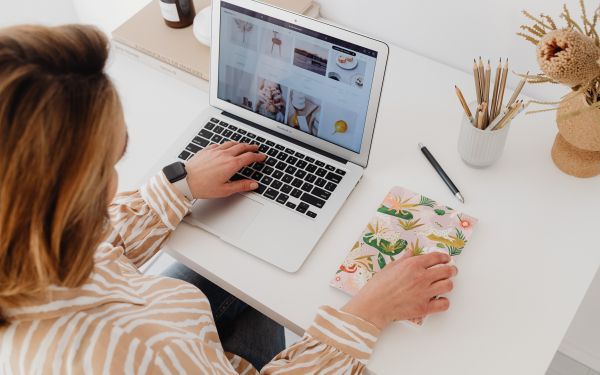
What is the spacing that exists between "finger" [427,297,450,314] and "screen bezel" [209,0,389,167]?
0.27m

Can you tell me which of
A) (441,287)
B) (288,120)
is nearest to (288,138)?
(288,120)

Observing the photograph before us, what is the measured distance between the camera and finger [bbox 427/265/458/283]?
794 millimetres

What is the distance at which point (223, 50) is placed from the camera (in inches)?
Answer: 38.0

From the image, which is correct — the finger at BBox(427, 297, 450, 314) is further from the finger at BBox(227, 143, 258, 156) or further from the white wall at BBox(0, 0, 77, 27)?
the white wall at BBox(0, 0, 77, 27)

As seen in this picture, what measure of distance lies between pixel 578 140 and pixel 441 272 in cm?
30

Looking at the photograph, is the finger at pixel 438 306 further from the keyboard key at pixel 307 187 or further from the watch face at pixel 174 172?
the watch face at pixel 174 172

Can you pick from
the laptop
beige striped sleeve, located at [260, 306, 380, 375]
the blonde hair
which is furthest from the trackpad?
the blonde hair

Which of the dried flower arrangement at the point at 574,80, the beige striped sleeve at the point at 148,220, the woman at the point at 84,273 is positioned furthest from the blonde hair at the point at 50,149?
the dried flower arrangement at the point at 574,80

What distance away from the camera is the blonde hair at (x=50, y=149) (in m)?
0.48

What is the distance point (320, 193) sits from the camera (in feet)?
3.00

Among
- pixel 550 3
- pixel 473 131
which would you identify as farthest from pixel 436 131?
pixel 550 3

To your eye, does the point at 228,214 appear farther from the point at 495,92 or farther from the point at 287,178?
the point at 495,92

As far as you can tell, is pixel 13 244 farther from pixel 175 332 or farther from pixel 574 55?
pixel 574 55

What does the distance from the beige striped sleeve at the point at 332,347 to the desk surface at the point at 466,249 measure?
1.1 inches
